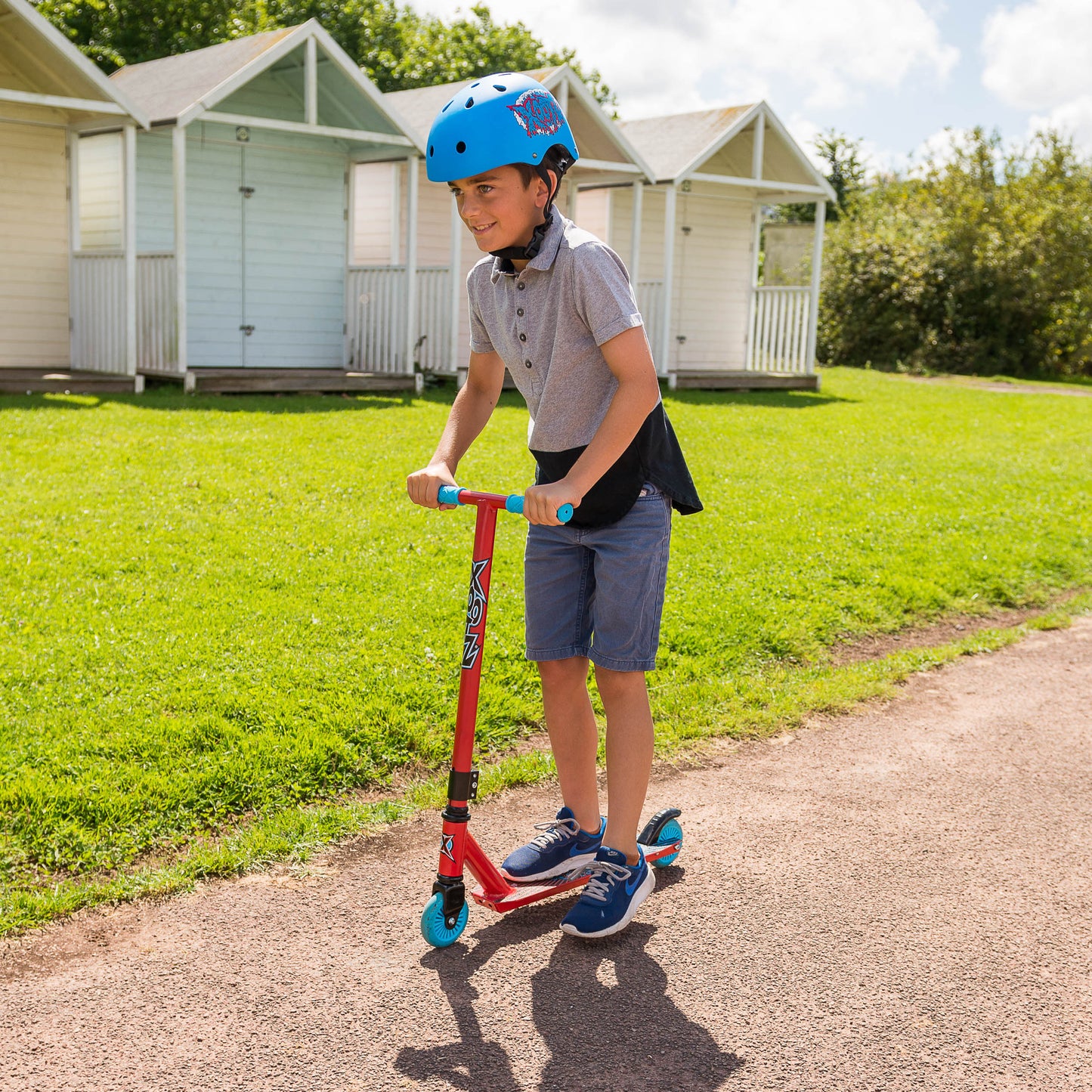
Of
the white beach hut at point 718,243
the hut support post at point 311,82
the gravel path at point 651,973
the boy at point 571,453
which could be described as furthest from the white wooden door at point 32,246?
the boy at point 571,453

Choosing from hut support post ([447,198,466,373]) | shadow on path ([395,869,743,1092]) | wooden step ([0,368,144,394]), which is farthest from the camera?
hut support post ([447,198,466,373])

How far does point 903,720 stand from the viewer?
5266 mm

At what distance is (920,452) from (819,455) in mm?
1335

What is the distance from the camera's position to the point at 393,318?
1681 centimetres

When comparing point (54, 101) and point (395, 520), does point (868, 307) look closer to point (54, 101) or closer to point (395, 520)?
point (54, 101)

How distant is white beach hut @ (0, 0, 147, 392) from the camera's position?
13.7 m

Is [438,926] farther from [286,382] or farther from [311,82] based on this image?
[311,82]

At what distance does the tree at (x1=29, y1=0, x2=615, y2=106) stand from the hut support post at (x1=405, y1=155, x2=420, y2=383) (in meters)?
18.1

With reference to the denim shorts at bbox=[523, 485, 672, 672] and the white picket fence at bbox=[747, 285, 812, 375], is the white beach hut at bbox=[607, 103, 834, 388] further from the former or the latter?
the denim shorts at bbox=[523, 485, 672, 672]

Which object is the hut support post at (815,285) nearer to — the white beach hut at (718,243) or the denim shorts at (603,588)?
the white beach hut at (718,243)

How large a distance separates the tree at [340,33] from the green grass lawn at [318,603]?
24557 millimetres

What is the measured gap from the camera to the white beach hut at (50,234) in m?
13.7

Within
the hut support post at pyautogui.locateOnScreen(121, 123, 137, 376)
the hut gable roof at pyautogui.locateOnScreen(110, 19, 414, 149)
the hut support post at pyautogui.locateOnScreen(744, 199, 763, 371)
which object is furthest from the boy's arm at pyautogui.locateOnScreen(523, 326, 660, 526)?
the hut support post at pyautogui.locateOnScreen(744, 199, 763, 371)

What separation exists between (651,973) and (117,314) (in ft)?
43.3
